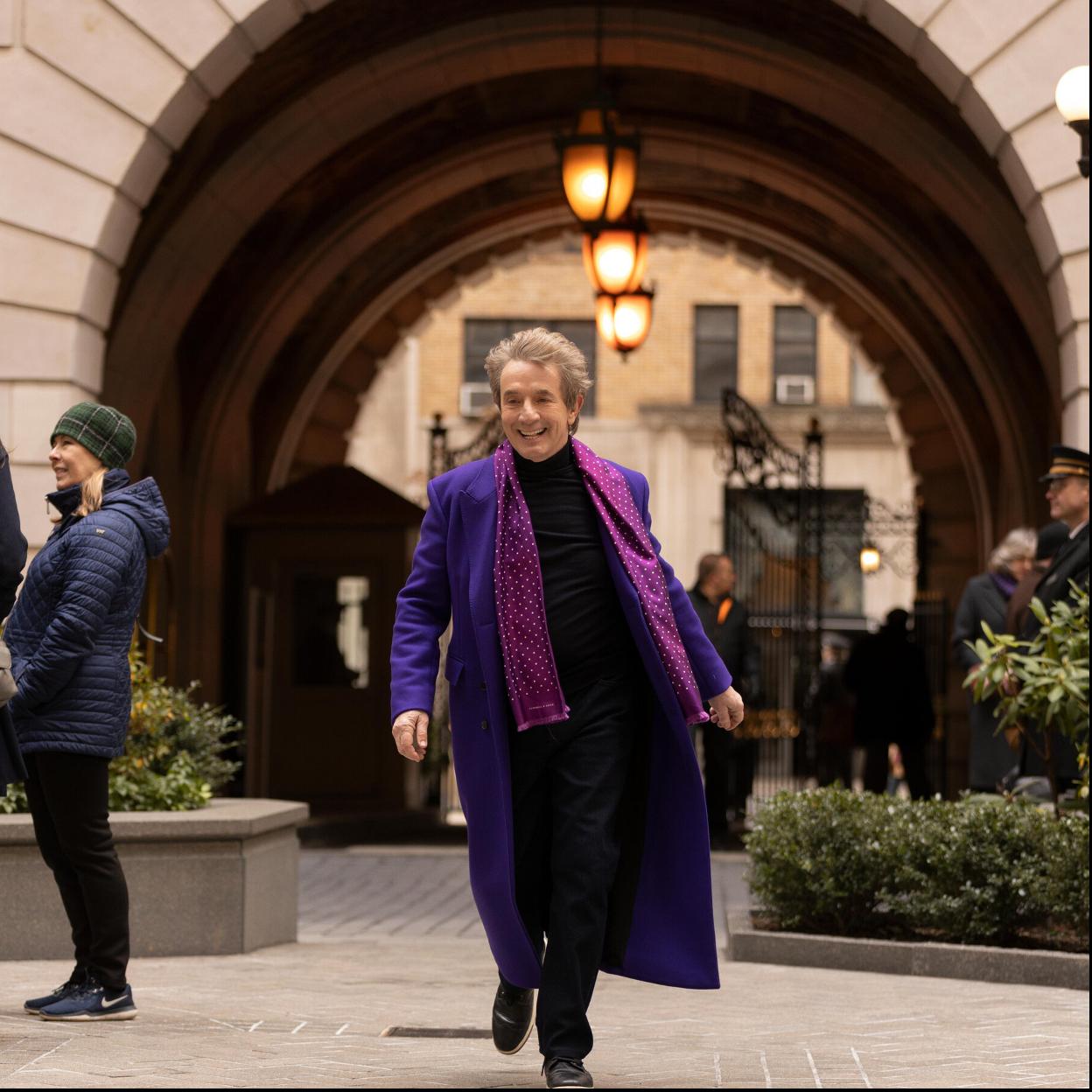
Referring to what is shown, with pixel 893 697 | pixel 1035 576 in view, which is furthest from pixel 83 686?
pixel 893 697

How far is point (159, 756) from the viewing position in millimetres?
8805

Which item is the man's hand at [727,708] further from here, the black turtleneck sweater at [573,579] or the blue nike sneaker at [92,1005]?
the blue nike sneaker at [92,1005]

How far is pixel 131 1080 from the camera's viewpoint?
5191 mm

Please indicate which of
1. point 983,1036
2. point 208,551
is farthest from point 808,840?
point 208,551

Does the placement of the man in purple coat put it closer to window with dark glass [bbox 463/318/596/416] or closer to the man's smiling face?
the man's smiling face

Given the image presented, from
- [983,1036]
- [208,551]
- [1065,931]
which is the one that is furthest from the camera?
[208,551]

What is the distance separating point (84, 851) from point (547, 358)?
7.29 feet

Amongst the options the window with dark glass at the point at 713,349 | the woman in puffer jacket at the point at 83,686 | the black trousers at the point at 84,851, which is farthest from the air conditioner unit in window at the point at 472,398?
the black trousers at the point at 84,851

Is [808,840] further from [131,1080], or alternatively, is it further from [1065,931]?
[131,1080]

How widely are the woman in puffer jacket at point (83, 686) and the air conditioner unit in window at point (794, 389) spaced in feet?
110

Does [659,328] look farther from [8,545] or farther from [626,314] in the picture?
[8,545]

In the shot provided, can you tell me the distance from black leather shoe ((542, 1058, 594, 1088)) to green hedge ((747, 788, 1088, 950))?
336cm

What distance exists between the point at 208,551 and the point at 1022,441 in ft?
22.8

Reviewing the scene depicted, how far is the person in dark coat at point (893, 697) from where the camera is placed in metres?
15.6
